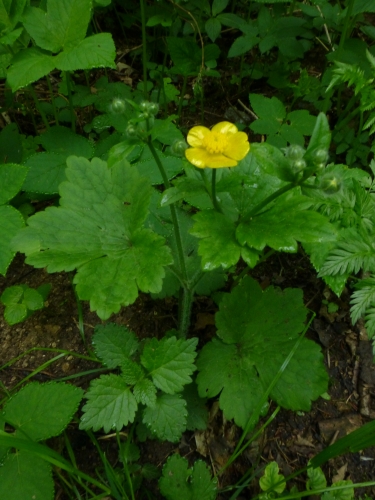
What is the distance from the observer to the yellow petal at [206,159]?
142cm

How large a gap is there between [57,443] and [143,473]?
1.50ft

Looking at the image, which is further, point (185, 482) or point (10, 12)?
point (10, 12)

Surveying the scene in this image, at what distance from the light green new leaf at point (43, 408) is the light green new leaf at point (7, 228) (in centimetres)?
62

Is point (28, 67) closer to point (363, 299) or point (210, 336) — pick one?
point (210, 336)

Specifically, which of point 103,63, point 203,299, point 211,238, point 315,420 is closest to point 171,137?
point 103,63

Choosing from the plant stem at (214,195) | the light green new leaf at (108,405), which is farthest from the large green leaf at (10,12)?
the light green new leaf at (108,405)

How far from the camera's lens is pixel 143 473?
77.2 inches

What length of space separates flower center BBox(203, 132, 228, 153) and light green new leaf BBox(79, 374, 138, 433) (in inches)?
41.6

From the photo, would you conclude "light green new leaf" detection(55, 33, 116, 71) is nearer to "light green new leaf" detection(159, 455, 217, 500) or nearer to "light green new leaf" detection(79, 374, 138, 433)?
"light green new leaf" detection(79, 374, 138, 433)

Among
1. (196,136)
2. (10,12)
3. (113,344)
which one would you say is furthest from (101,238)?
(10,12)

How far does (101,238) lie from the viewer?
5.96 feet

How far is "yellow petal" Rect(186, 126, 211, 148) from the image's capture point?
1.51 metres

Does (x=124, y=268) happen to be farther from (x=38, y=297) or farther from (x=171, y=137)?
(x=171, y=137)

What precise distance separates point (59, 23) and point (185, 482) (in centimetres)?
238
